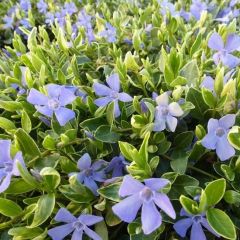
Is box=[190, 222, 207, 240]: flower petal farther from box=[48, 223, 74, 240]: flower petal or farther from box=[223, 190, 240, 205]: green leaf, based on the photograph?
box=[48, 223, 74, 240]: flower petal

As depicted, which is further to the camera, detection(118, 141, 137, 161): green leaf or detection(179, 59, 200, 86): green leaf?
detection(179, 59, 200, 86): green leaf

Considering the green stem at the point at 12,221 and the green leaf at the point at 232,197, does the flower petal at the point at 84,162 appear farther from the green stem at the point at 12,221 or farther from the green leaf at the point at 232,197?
the green leaf at the point at 232,197

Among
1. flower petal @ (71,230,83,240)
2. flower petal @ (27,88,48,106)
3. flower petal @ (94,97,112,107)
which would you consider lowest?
flower petal @ (71,230,83,240)

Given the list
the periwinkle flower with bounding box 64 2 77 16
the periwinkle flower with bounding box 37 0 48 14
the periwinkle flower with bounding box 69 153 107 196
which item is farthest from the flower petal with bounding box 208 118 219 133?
the periwinkle flower with bounding box 37 0 48 14

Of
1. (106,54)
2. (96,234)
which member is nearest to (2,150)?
(96,234)

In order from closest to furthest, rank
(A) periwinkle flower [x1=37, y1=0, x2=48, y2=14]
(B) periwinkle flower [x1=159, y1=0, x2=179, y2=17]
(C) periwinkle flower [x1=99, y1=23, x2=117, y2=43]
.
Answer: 1. (C) periwinkle flower [x1=99, y1=23, x2=117, y2=43]
2. (B) periwinkle flower [x1=159, y1=0, x2=179, y2=17]
3. (A) periwinkle flower [x1=37, y1=0, x2=48, y2=14]

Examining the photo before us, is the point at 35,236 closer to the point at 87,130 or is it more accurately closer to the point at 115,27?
the point at 87,130
